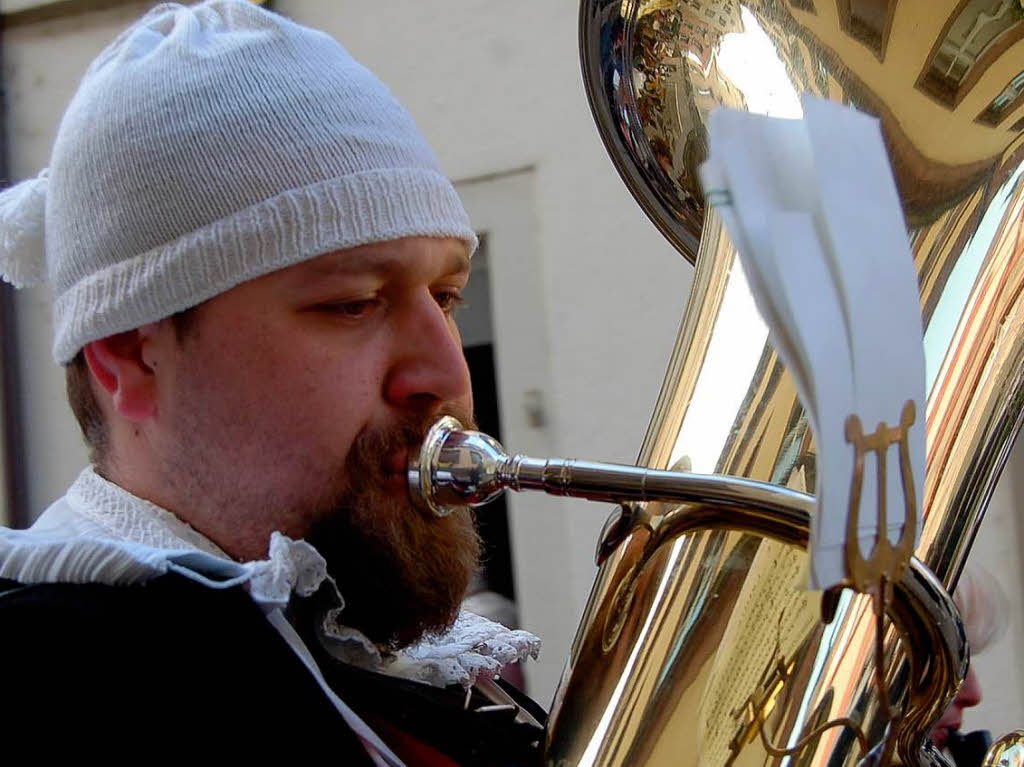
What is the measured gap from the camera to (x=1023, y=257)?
3.93 ft

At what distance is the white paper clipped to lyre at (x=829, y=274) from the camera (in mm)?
628

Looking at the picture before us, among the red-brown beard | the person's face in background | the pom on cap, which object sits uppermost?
the pom on cap

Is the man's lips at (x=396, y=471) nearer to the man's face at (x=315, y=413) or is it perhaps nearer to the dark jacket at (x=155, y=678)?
the man's face at (x=315, y=413)

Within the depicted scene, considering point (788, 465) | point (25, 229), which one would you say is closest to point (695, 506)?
point (788, 465)

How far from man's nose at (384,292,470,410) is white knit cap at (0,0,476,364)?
0.07 meters

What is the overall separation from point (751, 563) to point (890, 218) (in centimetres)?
43

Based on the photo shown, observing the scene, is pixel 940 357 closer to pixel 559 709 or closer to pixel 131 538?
pixel 559 709

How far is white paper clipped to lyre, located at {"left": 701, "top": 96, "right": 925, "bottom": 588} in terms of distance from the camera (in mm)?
628

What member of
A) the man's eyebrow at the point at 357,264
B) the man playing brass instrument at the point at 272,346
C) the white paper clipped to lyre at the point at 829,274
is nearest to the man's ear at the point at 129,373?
the man playing brass instrument at the point at 272,346

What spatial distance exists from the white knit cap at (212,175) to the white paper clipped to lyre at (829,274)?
0.51 meters

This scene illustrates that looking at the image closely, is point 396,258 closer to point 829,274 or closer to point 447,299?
point 447,299

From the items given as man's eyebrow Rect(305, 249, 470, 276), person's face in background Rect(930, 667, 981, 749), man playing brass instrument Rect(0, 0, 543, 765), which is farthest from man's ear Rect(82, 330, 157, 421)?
person's face in background Rect(930, 667, 981, 749)

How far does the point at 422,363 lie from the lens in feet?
3.60

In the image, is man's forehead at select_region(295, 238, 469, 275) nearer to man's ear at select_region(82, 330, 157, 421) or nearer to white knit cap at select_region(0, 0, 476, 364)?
white knit cap at select_region(0, 0, 476, 364)
